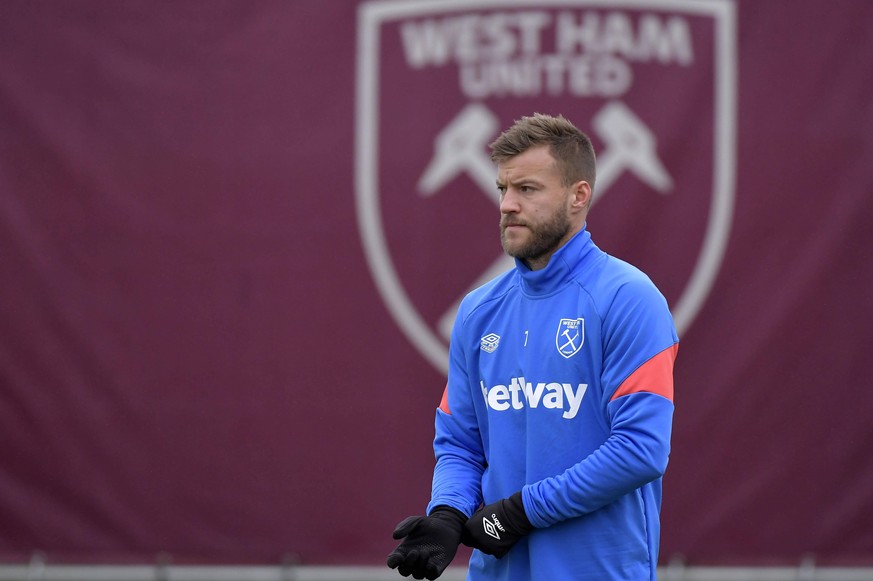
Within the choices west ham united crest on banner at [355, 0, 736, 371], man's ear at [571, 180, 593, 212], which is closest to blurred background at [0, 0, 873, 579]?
west ham united crest on banner at [355, 0, 736, 371]

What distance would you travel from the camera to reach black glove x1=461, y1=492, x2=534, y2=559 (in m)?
2.31

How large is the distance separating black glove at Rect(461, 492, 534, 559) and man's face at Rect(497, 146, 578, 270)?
1.83 ft

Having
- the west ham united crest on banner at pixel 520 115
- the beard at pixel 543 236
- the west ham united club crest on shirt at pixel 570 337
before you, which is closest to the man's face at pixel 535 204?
the beard at pixel 543 236

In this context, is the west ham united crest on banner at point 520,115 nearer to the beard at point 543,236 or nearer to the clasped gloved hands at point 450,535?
the beard at point 543,236

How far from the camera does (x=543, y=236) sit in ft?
7.96

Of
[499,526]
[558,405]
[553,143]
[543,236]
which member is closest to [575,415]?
[558,405]

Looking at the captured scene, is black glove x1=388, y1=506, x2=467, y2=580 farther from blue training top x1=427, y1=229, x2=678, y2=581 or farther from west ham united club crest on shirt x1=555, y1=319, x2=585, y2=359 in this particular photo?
west ham united club crest on shirt x1=555, y1=319, x2=585, y2=359

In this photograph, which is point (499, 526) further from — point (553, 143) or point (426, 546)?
point (553, 143)

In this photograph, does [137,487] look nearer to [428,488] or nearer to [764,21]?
[428,488]

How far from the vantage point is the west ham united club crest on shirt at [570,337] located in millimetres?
2352

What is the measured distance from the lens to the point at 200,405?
4.11 metres

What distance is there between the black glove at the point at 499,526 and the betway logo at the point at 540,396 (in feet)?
0.66

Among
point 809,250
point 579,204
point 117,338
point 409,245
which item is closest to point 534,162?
point 579,204

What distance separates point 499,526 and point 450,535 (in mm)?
111
